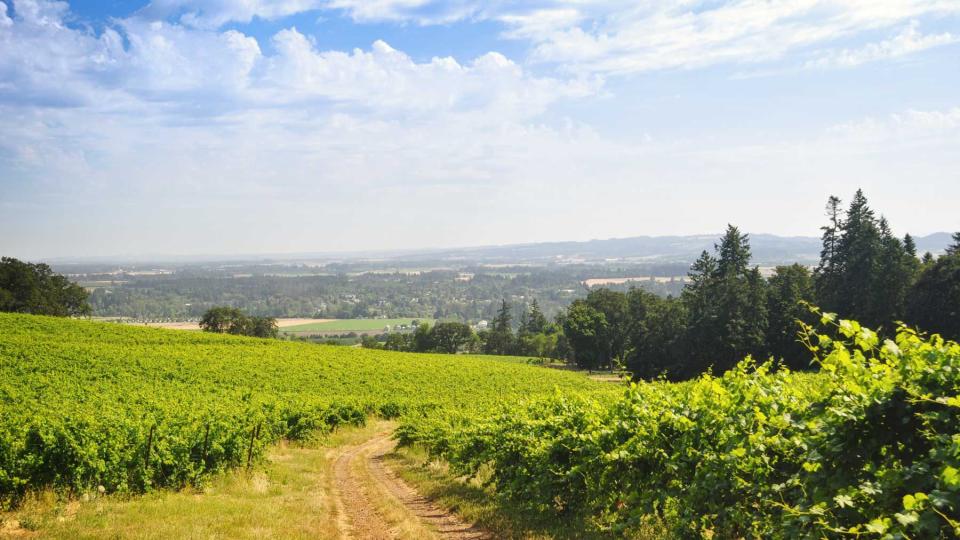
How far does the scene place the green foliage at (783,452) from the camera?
4273mm

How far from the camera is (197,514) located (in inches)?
526

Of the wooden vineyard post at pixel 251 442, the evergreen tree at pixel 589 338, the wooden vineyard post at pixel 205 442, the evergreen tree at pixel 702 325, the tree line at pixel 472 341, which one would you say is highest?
the wooden vineyard post at pixel 205 442

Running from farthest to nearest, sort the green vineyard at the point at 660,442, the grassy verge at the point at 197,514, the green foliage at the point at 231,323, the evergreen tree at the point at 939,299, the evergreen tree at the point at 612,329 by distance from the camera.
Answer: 1. the green foliage at the point at 231,323
2. the evergreen tree at the point at 612,329
3. the evergreen tree at the point at 939,299
4. the grassy verge at the point at 197,514
5. the green vineyard at the point at 660,442

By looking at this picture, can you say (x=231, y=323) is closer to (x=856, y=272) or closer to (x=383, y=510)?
(x=856, y=272)

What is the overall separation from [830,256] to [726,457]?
79107 millimetres

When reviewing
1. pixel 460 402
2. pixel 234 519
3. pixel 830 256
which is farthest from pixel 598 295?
pixel 234 519

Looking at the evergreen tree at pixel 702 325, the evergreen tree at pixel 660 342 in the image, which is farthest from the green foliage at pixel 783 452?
the evergreen tree at pixel 660 342

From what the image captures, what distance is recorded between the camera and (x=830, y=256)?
244 feet

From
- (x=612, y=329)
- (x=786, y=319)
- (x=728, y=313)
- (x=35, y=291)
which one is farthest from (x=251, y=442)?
(x=35, y=291)

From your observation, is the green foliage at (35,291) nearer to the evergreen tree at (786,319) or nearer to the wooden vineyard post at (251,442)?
the wooden vineyard post at (251,442)

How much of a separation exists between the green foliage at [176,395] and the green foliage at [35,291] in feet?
140

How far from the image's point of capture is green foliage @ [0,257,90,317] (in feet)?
312

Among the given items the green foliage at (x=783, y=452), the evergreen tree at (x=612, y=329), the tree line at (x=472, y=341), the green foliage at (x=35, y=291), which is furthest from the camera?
the tree line at (x=472, y=341)

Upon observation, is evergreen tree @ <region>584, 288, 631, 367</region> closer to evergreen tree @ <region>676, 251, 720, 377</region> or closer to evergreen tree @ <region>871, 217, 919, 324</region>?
evergreen tree @ <region>676, 251, 720, 377</region>
